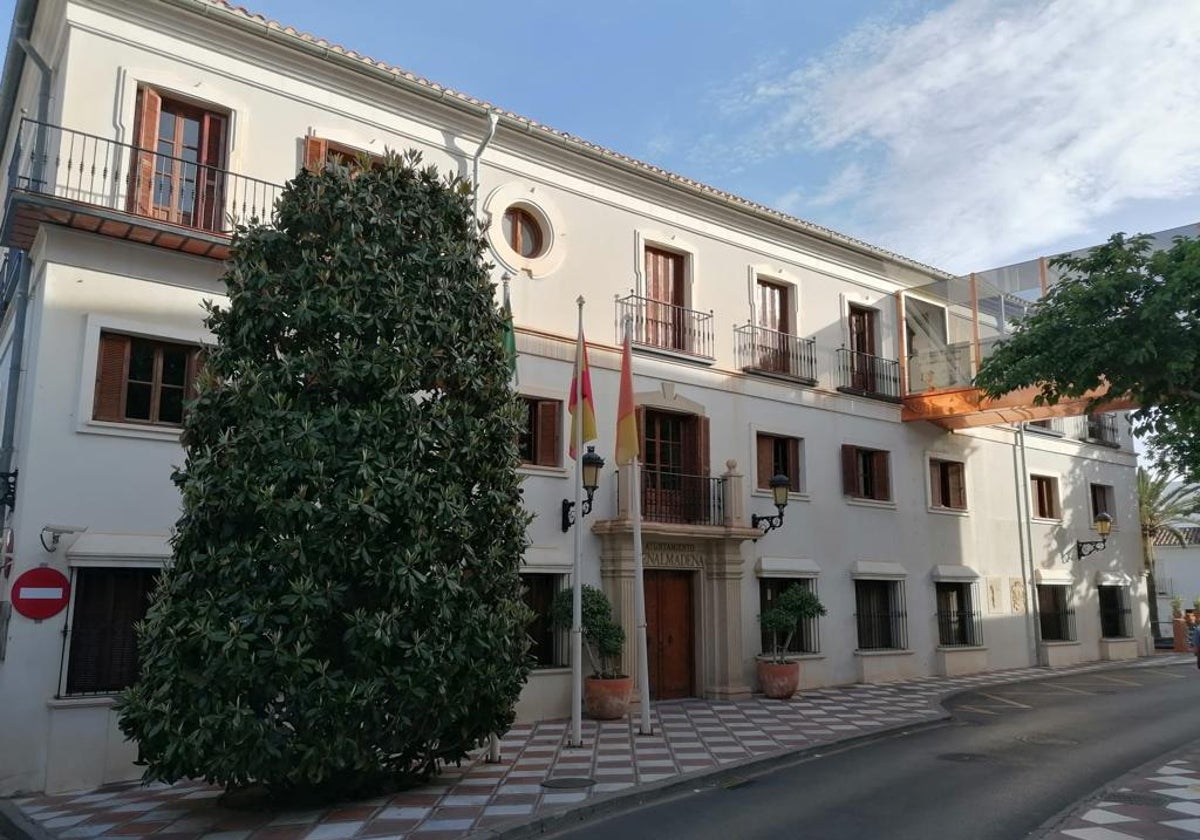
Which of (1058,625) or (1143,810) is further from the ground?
(1058,625)

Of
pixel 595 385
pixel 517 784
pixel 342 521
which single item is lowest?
pixel 517 784

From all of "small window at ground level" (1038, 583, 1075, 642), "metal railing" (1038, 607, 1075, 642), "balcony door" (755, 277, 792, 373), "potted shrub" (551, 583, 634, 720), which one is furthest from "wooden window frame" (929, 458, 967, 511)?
"potted shrub" (551, 583, 634, 720)

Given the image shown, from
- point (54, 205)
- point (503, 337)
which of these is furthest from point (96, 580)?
point (503, 337)

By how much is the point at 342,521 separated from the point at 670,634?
9059 mm

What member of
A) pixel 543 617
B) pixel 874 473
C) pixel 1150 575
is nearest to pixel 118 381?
pixel 543 617

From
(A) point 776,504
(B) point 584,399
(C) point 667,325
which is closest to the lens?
(B) point 584,399

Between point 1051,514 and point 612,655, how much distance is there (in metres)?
15.5

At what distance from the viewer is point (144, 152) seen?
11250mm

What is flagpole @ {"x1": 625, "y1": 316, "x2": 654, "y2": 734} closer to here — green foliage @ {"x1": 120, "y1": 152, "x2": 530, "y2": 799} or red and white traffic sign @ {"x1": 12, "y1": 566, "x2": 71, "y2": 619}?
green foliage @ {"x1": 120, "y1": 152, "x2": 530, "y2": 799}

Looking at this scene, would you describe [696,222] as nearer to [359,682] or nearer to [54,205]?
[54,205]

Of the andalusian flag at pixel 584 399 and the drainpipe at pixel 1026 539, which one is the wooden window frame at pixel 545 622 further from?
the drainpipe at pixel 1026 539

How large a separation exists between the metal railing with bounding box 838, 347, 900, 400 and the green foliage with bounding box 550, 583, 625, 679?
26.1 ft

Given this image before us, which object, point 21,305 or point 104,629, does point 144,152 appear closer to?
point 21,305

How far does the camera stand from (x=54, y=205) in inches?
396
